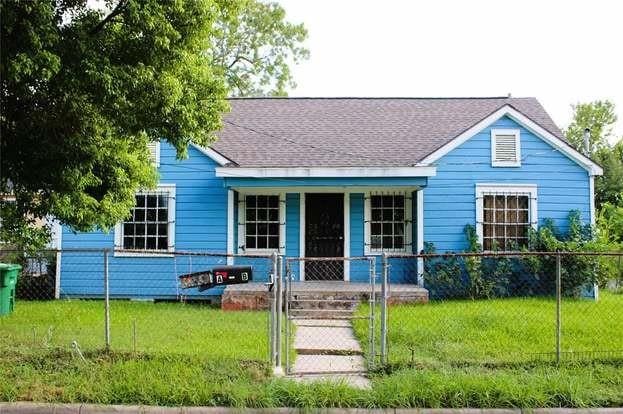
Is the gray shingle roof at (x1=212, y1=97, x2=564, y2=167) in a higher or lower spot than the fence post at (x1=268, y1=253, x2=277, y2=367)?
higher

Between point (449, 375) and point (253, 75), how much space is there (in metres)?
26.9

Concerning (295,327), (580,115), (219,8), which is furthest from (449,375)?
(580,115)

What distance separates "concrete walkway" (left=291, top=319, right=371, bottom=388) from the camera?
624cm

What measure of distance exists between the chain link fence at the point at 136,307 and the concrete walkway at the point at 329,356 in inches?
19.5

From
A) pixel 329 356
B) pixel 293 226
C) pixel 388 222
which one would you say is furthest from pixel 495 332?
pixel 293 226

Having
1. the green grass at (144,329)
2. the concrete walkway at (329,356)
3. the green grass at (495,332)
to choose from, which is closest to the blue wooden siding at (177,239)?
the green grass at (144,329)

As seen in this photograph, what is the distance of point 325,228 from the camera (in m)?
13.3

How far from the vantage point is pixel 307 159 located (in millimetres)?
12914

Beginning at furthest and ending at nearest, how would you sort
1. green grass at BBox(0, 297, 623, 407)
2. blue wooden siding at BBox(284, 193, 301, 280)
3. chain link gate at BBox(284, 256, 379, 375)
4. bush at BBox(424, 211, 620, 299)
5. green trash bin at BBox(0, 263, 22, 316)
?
blue wooden siding at BBox(284, 193, 301, 280), bush at BBox(424, 211, 620, 299), green trash bin at BBox(0, 263, 22, 316), chain link gate at BBox(284, 256, 379, 375), green grass at BBox(0, 297, 623, 407)

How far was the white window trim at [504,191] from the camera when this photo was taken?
12.7 metres

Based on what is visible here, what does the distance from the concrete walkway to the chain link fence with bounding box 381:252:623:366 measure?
47 cm

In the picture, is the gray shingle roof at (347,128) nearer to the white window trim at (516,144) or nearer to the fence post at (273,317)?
the white window trim at (516,144)

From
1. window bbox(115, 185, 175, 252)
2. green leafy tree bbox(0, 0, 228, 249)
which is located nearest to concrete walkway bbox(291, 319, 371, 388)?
green leafy tree bbox(0, 0, 228, 249)

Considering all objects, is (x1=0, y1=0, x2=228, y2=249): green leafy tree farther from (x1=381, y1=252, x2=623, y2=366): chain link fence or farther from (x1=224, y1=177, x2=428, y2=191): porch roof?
(x1=224, y1=177, x2=428, y2=191): porch roof
